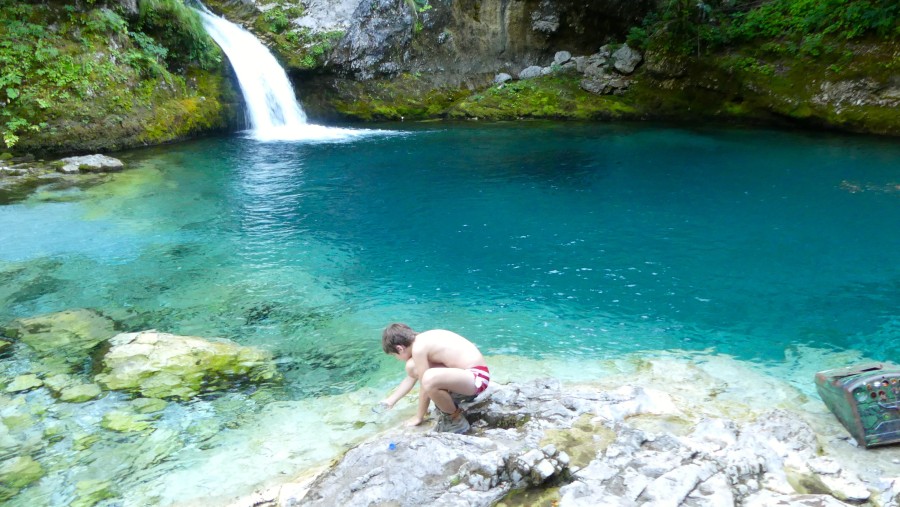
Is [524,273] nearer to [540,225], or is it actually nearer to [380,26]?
[540,225]

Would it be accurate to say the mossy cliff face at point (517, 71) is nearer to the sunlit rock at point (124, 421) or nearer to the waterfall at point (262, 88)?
the waterfall at point (262, 88)

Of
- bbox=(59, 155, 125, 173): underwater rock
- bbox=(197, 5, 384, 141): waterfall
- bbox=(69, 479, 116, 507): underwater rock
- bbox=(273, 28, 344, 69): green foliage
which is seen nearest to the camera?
bbox=(69, 479, 116, 507): underwater rock

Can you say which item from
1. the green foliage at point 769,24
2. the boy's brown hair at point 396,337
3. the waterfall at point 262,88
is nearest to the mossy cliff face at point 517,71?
the green foliage at point 769,24

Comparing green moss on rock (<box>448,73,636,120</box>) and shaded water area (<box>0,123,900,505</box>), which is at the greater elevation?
green moss on rock (<box>448,73,636,120</box>)

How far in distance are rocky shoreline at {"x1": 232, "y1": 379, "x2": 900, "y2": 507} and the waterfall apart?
15.2 meters

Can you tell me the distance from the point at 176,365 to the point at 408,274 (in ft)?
10.6

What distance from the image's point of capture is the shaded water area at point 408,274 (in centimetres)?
485

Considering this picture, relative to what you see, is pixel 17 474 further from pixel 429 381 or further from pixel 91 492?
pixel 429 381

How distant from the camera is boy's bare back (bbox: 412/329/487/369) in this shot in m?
4.19

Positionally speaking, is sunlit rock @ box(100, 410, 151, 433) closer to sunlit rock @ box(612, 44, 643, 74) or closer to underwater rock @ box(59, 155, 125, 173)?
underwater rock @ box(59, 155, 125, 173)

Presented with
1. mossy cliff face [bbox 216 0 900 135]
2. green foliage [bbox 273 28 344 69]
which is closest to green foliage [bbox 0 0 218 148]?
green foliage [bbox 273 28 344 69]

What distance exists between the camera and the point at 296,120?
2005cm

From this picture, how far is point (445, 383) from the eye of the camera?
13.4 ft

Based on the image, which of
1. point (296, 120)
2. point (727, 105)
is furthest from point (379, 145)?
point (727, 105)
